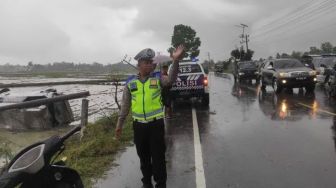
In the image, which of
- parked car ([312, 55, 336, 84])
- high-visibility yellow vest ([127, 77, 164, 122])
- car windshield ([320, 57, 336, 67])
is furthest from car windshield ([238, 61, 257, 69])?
high-visibility yellow vest ([127, 77, 164, 122])

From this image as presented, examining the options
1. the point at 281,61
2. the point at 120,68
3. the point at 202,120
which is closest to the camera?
the point at 202,120

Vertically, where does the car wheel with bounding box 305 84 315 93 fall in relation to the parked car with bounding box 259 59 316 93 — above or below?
below

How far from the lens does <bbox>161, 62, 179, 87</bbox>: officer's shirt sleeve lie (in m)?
5.66

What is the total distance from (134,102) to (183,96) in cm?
1184

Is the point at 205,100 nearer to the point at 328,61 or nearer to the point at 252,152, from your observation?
the point at 252,152

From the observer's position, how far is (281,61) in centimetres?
2333

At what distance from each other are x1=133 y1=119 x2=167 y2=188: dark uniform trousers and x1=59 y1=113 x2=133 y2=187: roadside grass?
135 centimetres

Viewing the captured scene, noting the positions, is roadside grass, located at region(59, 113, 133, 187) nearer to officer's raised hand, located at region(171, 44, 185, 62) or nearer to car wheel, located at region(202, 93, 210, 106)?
officer's raised hand, located at region(171, 44, 185, 62)

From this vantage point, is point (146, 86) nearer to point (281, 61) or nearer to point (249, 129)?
point (249, 129)

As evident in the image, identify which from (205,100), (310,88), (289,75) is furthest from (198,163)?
(310,88)

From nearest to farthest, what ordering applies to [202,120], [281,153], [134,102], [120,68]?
[134,102], [281,153], [202,120], [120,68]

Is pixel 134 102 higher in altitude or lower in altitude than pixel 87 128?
higher

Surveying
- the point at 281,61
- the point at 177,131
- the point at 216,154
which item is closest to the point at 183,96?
the point at 177,131

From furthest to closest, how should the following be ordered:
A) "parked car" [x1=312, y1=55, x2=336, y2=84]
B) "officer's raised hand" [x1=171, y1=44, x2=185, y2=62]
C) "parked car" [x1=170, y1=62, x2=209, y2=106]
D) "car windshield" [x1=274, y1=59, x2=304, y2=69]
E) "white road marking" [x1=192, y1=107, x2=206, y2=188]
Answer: "parked car" [x1=312, y1=55, x2=336, y2=84] → "car windshield" [x1=274, y1=59, x2=304, y2=69] → "parked car" [x1=170, y1=62, x2=209, y2=106] → "white road marking" [x1=192, y1=107, x2=206, y2=188] → "officer's raised hand" [x1=171, y1=44, x2=185, y2=62]
